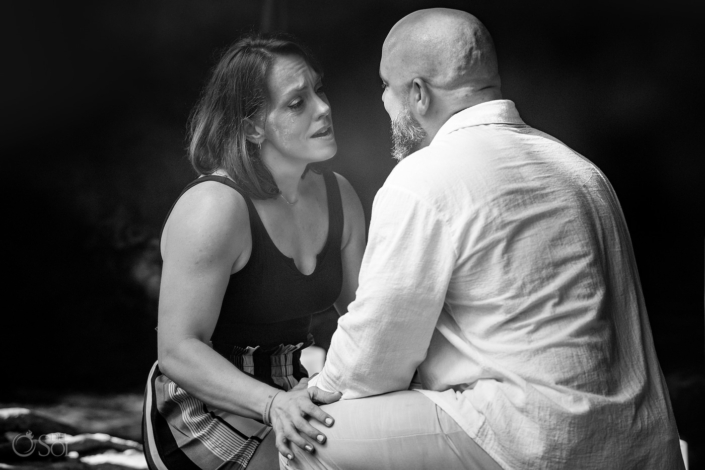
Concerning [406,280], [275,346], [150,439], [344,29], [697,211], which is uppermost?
[344,29]

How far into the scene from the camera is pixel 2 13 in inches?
90.0

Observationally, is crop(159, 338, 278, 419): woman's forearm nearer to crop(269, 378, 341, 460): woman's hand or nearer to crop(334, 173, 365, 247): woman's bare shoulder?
crop(269, 378, 341, 460): woman's hand

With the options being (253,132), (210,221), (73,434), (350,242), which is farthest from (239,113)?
(73,434)

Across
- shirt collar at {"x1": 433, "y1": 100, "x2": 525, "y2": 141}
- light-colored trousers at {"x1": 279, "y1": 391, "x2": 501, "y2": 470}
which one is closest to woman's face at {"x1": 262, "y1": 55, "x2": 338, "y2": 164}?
shirt collar at {"x1": 433, "y1": 100, "x2": 525, "y2": 141}

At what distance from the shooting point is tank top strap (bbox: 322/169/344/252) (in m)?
2.12

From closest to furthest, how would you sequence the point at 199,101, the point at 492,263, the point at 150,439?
the point at 492,263, the point at 150,439, the point at 199,101

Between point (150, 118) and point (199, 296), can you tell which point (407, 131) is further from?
point (150, 118)

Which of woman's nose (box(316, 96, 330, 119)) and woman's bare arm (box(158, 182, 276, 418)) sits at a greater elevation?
woman's nose (box(316, 96, 330, 119))

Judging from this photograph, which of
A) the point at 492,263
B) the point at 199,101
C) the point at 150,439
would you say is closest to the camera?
the point at 492,263

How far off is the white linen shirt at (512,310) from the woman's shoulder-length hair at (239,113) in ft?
2.05

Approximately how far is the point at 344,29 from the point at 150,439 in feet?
4.12

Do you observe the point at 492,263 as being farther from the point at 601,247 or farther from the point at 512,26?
the point at 512,26

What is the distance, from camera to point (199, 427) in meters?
1.87

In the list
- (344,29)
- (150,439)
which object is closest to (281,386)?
(150,439)
